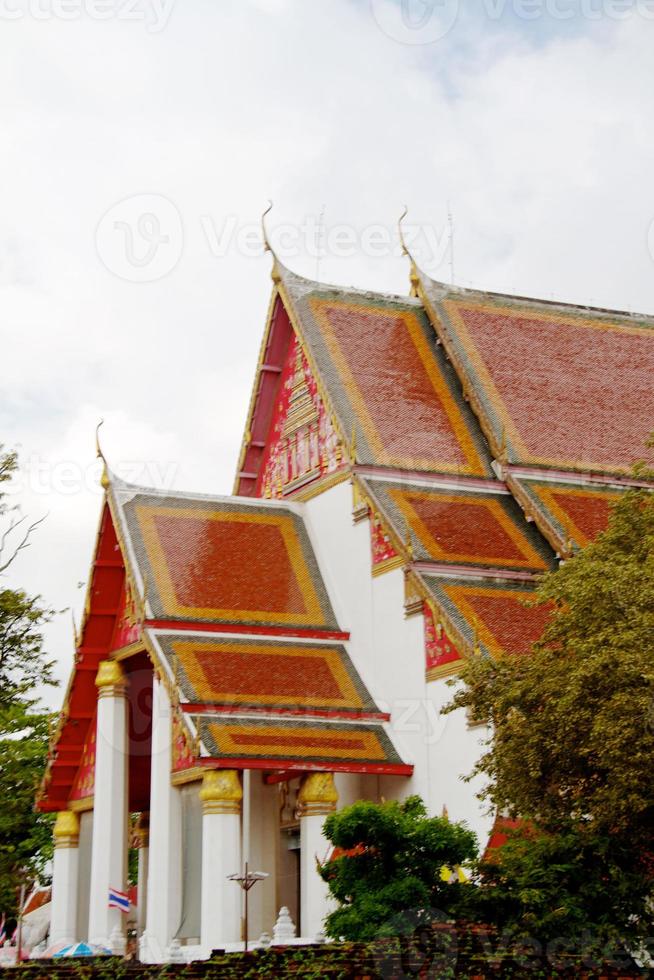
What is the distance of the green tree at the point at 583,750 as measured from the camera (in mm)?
11773

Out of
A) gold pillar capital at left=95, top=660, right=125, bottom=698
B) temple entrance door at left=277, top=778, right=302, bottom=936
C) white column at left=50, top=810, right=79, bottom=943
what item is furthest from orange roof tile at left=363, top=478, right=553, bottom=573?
white column at left=50, top=810, right=79, bottom=943

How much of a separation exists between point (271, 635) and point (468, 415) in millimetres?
4739

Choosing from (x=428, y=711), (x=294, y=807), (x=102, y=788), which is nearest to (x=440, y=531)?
(x=428, y=711)

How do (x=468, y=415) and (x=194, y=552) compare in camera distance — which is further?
(x=468, y=415)

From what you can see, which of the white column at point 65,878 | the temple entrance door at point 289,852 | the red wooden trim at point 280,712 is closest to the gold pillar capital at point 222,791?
the red wooden trim at point 280,712

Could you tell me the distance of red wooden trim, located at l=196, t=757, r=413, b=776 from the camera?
16797 millimetres

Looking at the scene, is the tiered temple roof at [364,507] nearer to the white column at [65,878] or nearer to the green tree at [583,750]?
the white column at [65,878]

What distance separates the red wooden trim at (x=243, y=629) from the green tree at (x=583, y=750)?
6.09 m

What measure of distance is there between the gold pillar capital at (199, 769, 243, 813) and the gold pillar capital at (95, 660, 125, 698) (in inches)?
159

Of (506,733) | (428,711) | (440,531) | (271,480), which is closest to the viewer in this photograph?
(506,733)

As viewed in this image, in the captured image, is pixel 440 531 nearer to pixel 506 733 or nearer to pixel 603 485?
pixel 603 485

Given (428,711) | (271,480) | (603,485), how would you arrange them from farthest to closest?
(271,480) < (603,485) < (428,711)

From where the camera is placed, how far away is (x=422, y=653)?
18.2 meters

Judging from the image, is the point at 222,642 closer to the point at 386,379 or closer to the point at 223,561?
the point at 223,561
